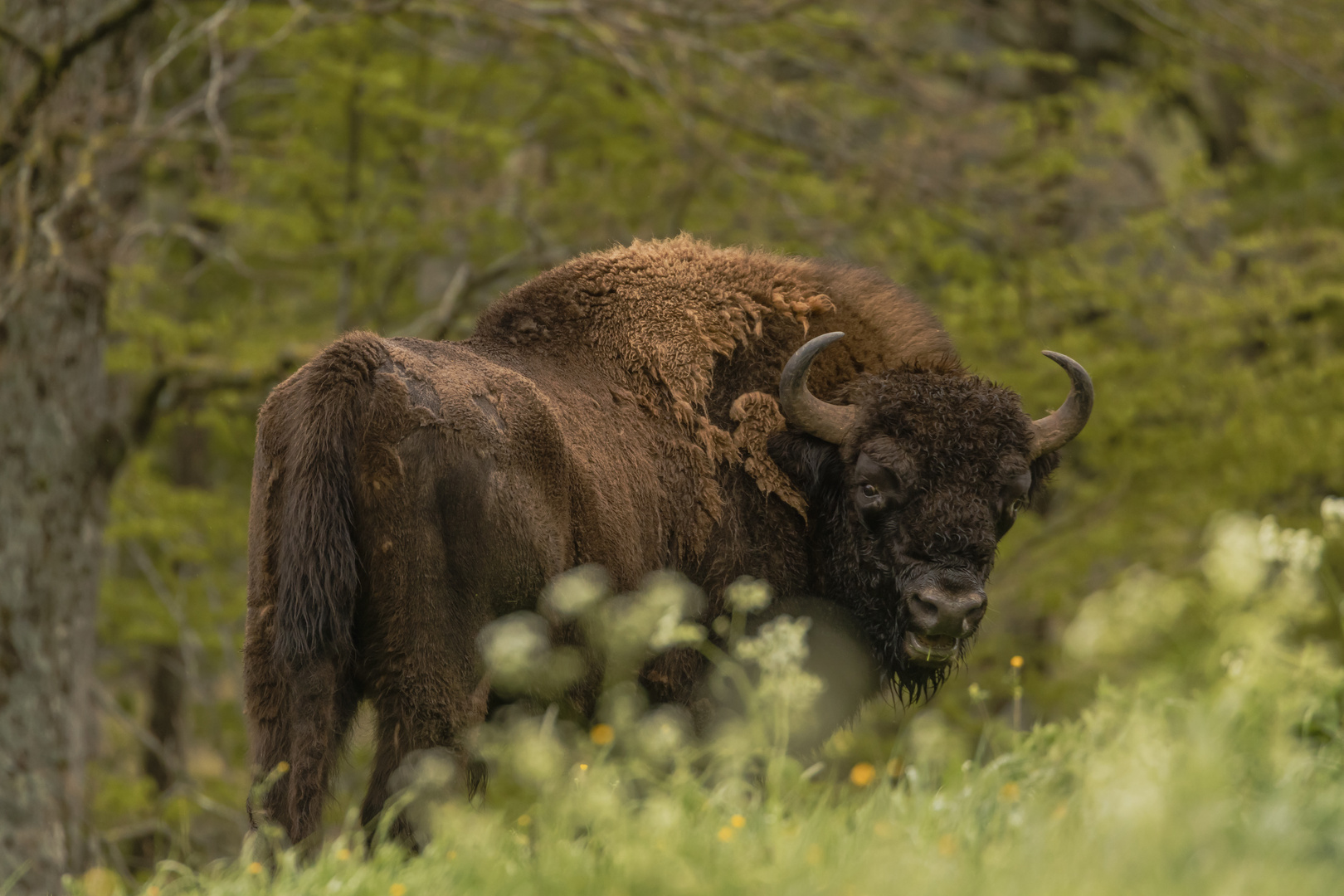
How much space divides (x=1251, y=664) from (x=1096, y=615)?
16.5 inches

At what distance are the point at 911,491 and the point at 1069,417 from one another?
1014 mm

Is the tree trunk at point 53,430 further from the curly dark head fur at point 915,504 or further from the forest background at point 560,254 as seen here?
the curly dark head fur at point 915,504

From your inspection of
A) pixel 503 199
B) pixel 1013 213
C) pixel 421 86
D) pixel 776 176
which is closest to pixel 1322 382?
pixel 1013 213

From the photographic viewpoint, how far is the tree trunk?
8180 millimetres

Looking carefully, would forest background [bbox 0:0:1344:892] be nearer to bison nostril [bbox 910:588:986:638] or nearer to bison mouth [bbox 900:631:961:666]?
bison mouth [bbox 900:631:961:666]

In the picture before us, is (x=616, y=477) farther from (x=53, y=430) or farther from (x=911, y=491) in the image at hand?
(x=53, y=430)

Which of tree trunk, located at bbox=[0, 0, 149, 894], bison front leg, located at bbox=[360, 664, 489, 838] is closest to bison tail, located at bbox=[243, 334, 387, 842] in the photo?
bison front leg, located at bbox=[360, 664, 489, 838]

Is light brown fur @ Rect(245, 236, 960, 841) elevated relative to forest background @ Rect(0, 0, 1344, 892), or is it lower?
elevated

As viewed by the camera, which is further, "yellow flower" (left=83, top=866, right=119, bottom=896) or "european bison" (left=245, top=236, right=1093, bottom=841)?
"european bison" (left=245, top=236, right=1093, bottom=841)

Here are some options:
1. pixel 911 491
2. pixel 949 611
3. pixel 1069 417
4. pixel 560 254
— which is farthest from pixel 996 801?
pixel 560 254

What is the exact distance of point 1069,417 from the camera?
5.90 m

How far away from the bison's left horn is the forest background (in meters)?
4.74

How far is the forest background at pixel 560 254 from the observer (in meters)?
9.04

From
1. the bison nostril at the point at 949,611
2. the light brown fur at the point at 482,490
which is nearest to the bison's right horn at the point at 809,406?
the light brown fur at the point at 482,490
